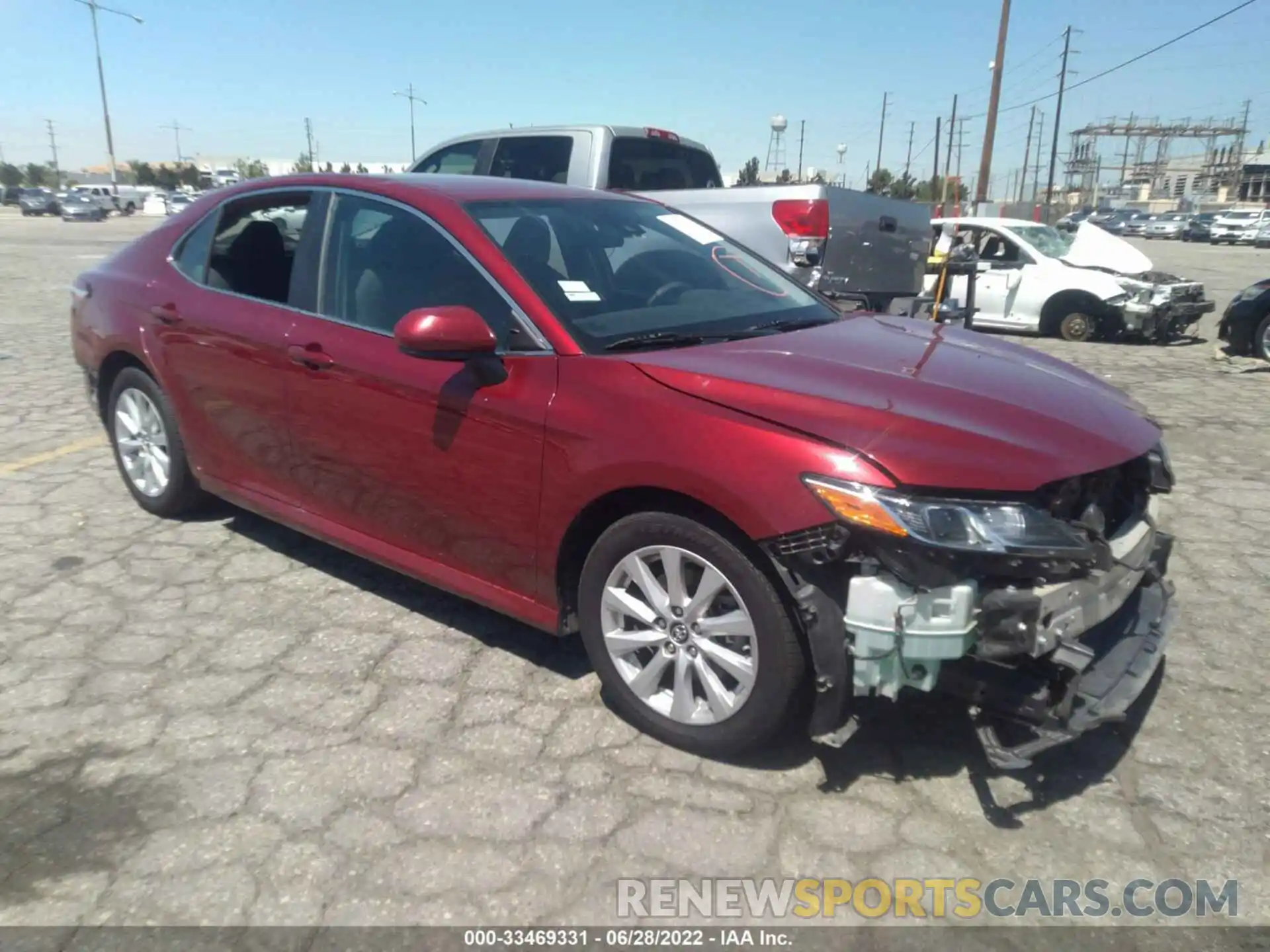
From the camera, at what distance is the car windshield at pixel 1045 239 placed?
11961 millimetres

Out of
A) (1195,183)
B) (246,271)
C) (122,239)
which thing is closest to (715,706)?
(246,271)

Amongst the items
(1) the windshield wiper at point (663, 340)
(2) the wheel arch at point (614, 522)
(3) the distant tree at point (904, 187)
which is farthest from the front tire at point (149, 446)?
(3) the distant tree at point (904, 187)

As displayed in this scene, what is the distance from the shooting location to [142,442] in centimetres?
471

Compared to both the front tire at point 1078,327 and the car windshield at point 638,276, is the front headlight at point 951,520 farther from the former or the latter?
the front tire at point 1078,327

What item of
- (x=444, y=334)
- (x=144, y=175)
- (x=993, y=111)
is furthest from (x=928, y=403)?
(x=144, y=175)

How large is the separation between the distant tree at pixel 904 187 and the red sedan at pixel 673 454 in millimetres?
42438

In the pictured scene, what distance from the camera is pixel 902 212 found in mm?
7664

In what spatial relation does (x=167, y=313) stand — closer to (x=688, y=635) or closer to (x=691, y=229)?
(x=691, y=229)

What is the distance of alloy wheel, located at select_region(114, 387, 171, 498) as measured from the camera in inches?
180

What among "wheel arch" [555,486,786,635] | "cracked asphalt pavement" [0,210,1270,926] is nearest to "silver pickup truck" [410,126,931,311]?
"cracked asphalt pavement" [0,210,1270,926]

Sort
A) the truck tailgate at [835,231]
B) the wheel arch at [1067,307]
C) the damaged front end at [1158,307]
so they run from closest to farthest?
1. the truck tailgate at [835,231]
2. the damaged front end at [1158,307]
3. the wheel arch at [1067,307]

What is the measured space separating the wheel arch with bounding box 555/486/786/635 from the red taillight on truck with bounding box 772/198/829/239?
4395mm

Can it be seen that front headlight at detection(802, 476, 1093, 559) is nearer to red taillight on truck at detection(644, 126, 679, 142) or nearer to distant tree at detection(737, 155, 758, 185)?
red taillight on truck at detection(644, 126, 679, 142)

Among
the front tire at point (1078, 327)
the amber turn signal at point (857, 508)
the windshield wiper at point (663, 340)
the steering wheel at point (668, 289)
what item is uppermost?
the steering wheel at point (668, 289)
